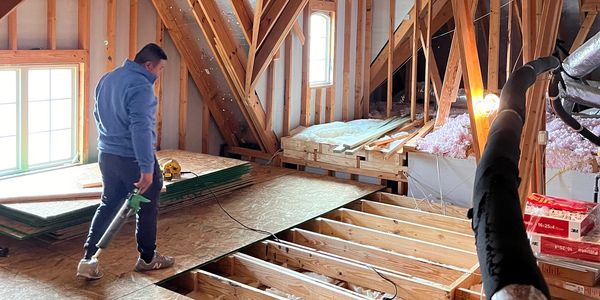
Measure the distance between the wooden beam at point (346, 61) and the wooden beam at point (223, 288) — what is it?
4494 millimetres

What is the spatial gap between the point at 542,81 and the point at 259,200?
3092mm

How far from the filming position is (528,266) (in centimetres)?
78

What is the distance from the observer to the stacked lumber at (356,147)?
642cm

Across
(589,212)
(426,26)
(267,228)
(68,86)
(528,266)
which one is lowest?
(267,228)

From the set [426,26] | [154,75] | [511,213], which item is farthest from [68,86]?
[511,213]

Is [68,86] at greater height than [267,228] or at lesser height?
greater

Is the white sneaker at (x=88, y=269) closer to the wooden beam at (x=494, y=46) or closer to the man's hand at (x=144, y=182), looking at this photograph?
the man's hand at (x=144, y=182)

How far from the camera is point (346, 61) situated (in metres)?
7.99

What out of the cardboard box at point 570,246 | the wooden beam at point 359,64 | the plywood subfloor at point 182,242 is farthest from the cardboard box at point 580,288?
the wooden beam at point 359,64

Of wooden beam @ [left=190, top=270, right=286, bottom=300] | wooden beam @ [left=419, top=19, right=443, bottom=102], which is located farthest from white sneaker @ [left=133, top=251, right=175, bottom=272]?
wooden beam @ [left=419, top=19, right=443, bottom=102]

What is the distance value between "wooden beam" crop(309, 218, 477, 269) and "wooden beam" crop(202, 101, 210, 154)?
8.22 ft

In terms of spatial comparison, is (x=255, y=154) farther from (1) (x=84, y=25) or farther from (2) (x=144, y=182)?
(2) (x=144, y=182)

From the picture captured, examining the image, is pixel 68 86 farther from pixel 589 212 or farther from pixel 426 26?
pixel 589 212

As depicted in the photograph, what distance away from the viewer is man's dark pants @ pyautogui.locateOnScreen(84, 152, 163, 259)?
12.3 feet
